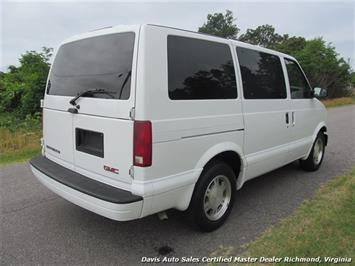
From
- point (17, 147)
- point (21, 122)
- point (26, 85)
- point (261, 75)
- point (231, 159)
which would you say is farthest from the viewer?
point (26, 85)

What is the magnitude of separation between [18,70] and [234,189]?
19687mm

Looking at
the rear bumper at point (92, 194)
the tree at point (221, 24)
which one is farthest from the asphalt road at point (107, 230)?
the tree at point (221, 24)

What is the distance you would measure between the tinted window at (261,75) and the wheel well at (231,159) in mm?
726

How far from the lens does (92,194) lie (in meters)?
2.76

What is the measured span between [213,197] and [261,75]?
1.79 m

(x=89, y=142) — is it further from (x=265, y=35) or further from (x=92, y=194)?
(x=265, y=35)

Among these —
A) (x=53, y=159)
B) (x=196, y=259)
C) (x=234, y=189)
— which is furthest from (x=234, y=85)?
(x=53, y=159)

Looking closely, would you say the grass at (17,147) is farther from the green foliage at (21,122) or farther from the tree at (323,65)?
the tree at (323,65)

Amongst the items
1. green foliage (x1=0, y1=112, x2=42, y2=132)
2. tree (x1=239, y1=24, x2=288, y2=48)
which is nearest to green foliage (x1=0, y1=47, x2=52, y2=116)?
green foliage (x1=0, y1=112, x2=42, y2=132)

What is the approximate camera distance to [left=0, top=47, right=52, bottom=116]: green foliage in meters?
15.1

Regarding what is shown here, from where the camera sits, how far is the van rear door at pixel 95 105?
2715 millimetres

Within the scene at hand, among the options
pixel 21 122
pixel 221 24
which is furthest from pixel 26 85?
pixel 221 24

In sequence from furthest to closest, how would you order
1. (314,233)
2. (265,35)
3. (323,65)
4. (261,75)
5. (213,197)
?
1. (265,35)
2. (323,65)
3. (261,75)
4. (213,197)
5. (314,233)

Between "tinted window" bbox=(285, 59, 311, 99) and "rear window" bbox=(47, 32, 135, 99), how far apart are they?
2961 millimetres
